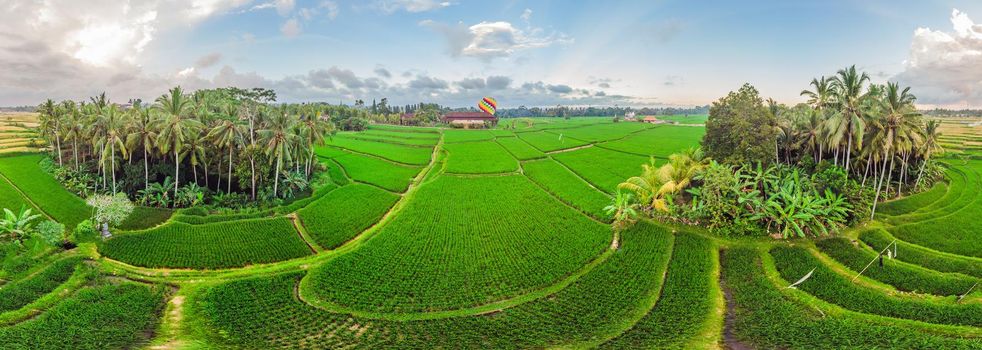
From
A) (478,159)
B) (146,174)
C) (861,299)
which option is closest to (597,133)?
(478,159)

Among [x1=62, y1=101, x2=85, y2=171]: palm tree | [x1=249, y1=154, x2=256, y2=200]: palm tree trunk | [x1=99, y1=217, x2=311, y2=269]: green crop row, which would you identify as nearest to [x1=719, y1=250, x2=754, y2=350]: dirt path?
[x1=99, y1=217, x2=311, y2=269]: green crop row

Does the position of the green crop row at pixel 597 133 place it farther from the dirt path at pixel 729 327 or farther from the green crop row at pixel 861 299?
the dirt path at pixel 729 327

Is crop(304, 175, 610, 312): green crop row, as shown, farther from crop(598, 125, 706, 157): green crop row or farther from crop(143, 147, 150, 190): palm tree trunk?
crop(598, 125, 706, 157): green crop row

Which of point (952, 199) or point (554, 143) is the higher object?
point (554, 143)

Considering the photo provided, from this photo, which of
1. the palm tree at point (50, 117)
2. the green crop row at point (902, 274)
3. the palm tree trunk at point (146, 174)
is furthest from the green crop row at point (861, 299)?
the palm tree at point (50, 117)

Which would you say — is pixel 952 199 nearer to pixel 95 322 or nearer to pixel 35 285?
pixel 95 322

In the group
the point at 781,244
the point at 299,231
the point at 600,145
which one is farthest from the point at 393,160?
the point at 781,244

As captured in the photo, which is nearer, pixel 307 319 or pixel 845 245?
pixel 307 319

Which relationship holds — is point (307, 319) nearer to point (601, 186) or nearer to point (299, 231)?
point (299, 231)
